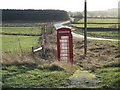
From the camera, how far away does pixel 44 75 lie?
8.66 m

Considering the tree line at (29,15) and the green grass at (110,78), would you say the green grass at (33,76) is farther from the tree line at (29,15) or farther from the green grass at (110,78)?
the tree line at (29,15)

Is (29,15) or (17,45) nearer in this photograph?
(17,45)

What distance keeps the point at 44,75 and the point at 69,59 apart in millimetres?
3909

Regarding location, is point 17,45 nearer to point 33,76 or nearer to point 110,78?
point 33,76

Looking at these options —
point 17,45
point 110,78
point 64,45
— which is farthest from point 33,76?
point 17,45

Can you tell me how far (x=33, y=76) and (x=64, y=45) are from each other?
4.64 metres

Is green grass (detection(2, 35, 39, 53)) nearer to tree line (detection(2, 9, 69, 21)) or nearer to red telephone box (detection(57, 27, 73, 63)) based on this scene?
red telephone box (detection(57, 27, 73, 63))

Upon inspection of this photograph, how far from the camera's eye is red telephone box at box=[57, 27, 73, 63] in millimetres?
12008

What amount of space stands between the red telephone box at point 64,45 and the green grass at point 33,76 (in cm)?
251

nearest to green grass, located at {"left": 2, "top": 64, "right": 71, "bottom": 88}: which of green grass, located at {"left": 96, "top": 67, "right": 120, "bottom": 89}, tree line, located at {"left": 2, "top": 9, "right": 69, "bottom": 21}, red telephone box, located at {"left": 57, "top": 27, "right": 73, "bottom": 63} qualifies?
green grass, located at {"left": 96, "top": 67, "right": 120, "bottom": 89}

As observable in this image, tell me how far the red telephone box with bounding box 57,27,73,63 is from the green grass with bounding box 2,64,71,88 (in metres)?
2.51

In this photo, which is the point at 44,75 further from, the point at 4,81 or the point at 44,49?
the point at 44,49

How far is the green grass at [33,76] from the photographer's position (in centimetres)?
766

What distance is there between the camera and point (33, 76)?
27.8 ft
